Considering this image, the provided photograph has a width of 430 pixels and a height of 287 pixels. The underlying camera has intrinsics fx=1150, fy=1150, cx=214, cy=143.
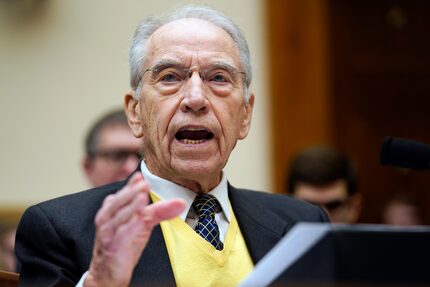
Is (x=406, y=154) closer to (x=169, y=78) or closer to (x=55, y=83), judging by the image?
(x=169, y=78)

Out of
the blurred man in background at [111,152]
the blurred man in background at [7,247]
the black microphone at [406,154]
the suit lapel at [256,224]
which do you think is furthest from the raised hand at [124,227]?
the blurred man in background at [7,247]

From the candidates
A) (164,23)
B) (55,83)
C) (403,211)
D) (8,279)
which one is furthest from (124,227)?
(403,211)

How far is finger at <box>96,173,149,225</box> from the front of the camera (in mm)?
2527

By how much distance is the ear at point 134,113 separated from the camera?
3.50m

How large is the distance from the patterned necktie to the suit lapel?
10cm

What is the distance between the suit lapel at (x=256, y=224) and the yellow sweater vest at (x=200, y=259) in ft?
0.18

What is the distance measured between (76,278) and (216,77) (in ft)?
2.39

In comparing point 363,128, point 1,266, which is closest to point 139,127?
point 1,266

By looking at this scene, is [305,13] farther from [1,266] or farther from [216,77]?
[216,77]

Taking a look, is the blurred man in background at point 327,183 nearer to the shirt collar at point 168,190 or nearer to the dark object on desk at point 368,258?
the shirt collar at point 168,190

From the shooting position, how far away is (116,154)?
202 inches

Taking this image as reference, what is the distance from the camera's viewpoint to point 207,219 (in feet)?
10.9

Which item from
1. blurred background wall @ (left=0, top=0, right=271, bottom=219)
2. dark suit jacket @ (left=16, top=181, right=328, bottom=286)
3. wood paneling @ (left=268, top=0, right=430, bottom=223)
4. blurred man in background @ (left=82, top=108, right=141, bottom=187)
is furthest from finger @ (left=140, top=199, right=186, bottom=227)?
wood paneling @ (left=268, top=0, right=430, bottom=223)

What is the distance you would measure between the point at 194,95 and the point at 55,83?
333cm
